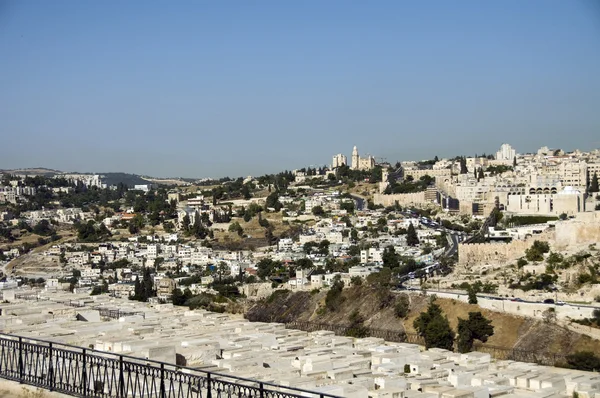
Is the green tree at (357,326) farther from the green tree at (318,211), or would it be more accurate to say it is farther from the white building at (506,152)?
the white building at (506,152)

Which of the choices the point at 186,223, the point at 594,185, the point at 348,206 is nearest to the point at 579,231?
the point at 594,185

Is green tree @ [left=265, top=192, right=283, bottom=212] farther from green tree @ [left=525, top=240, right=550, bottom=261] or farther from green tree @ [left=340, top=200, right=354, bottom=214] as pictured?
green tree @ [left=525, top=240, right=550, bottom=261]

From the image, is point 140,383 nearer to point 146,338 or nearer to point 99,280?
point 146,338

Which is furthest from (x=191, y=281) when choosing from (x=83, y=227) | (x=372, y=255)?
(x=83, y=227)

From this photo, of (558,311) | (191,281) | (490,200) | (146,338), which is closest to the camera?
(146,338)

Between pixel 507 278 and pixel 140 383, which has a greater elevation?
pixel 140 383

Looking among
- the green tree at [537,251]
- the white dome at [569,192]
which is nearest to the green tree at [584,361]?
the green tree at [537,251]
